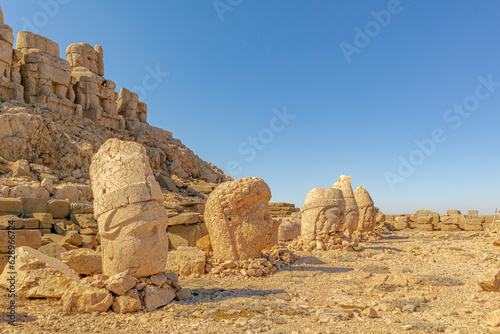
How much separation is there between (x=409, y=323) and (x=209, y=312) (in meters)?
2.23

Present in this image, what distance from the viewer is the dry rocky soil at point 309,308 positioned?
363cm

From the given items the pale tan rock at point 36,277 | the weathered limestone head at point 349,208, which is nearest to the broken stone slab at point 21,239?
the pale tan rock at point 36,277

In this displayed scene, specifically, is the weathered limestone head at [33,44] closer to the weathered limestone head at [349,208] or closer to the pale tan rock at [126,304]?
the weathered limestone head at [349,208]

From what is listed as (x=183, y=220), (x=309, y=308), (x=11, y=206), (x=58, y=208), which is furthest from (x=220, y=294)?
(x=58, y=208)

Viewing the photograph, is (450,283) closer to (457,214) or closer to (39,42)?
(457,214)

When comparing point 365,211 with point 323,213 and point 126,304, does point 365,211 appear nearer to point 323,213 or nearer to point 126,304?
point 323,213

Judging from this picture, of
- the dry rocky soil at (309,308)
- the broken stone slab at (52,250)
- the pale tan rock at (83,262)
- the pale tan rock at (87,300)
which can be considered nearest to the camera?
the dry rocky soil at (309,308)

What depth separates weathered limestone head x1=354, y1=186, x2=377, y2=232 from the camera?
44.9ft

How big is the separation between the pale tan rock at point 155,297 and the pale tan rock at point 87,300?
0.41 meters

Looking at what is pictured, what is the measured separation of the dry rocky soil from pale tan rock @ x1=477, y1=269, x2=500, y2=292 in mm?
86

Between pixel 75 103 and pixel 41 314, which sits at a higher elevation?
pixel 75 103

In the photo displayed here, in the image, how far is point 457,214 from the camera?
1842cm

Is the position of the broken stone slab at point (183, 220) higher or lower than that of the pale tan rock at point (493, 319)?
higher

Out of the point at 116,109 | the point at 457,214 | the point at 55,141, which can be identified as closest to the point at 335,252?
the point at 457,214
